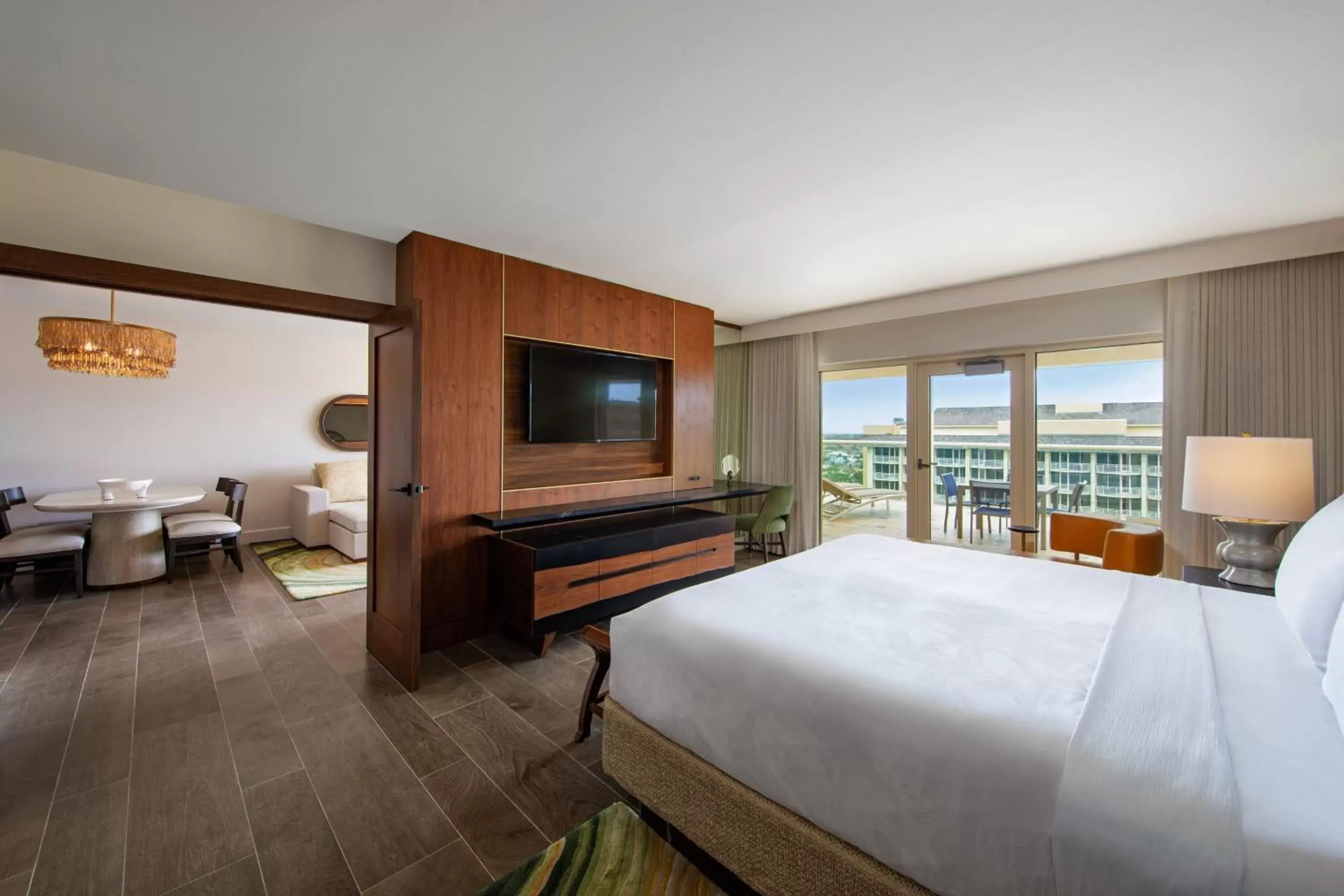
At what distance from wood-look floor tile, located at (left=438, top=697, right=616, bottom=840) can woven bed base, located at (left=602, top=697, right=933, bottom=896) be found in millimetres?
226

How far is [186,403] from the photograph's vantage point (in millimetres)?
5398

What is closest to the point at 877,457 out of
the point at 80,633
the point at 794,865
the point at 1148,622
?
the point at 1148,622

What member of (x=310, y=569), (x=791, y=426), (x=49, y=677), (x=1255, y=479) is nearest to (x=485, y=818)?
(x=49, y=677)

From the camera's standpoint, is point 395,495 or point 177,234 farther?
point 395,495

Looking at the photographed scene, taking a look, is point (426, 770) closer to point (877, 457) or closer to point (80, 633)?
point (80, 633)

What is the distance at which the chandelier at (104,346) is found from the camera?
3.82 m

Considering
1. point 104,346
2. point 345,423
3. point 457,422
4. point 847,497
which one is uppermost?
point 104,346

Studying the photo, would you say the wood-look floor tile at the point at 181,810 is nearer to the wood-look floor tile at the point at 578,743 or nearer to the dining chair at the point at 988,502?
the wood-look floor tile at the point at 578,743

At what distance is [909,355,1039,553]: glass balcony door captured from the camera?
4176 millimetres

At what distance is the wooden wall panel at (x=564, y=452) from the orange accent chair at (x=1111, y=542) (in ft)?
9.44

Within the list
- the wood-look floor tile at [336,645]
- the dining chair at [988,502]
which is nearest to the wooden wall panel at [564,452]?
the wood-look floor tile at [336,645]

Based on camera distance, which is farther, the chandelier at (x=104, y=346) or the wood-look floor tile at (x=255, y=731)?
the chandelier at (x=104, y=346)

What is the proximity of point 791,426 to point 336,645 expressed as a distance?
4329 millimetres

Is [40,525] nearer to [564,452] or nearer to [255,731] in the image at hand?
[255,731]
